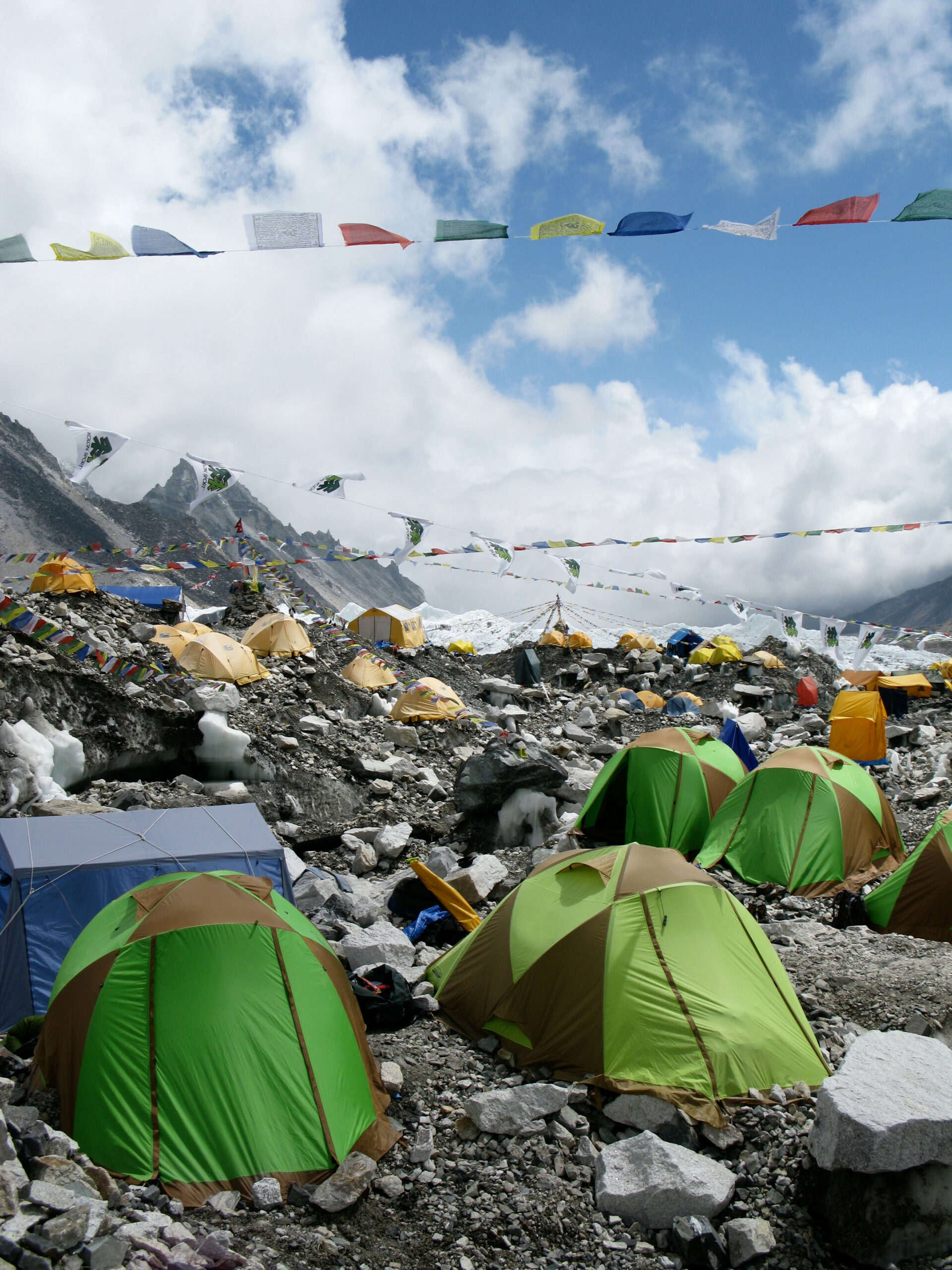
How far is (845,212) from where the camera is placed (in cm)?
768

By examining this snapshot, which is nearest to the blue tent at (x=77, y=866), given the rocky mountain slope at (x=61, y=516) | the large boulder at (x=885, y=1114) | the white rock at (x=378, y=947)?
the white rock at (x=378, y=947)

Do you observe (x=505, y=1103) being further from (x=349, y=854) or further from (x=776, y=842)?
(x=349, y=854)

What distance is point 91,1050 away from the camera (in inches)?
169

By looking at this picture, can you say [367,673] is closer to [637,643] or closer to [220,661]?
[220,661]

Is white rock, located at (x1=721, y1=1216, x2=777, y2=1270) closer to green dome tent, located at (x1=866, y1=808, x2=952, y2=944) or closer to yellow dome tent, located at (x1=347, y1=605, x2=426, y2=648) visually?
green dome tent, located at (x1=866, y1=808, x2=952, y2=944)

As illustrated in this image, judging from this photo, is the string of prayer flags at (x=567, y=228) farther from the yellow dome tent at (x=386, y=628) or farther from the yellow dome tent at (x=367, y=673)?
the yellow dome tent at (x=386, y=628)

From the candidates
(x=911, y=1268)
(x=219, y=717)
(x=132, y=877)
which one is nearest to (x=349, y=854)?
(x=219, y=717)

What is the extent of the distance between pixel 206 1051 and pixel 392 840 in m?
7.03

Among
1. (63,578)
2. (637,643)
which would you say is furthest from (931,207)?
(637,643)

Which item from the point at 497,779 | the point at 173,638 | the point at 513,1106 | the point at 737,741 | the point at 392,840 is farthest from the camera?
the point at 173,638

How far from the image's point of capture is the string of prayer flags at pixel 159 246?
787 cm

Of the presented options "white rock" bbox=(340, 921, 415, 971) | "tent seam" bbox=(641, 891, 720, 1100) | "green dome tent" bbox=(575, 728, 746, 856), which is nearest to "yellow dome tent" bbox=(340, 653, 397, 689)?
"green dome tent" bbox=(575, 728, 746, 856)

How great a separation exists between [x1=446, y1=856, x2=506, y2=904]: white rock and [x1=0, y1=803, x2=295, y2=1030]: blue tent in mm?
2063

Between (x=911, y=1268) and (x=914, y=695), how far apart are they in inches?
1038
